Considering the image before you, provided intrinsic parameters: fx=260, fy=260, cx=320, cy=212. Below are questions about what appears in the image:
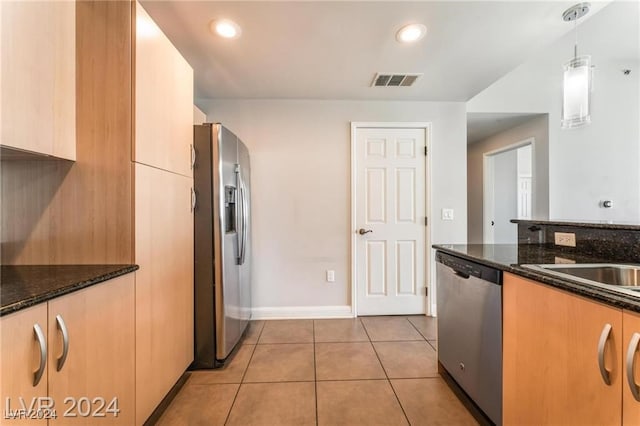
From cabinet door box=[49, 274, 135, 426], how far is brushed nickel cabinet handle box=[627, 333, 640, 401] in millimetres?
1741

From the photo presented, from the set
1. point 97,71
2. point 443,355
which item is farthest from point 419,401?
point 97,71

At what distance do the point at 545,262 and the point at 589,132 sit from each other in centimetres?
347

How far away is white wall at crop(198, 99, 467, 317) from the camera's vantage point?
2.88 m

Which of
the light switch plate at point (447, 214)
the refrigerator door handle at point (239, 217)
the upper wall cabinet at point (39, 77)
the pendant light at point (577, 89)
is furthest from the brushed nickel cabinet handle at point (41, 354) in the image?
the light switch plate at point (447, 214)

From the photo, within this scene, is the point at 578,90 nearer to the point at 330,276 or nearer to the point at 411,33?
the point at 411,33

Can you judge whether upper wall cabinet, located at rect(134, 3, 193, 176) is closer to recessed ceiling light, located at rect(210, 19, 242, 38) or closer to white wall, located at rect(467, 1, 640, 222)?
recessed ceiling light, located at rect(210, 19, 242, 38)

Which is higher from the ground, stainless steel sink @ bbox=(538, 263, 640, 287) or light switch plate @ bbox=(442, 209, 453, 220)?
light switch plate @ bbox=(442, 209, 453, 220)

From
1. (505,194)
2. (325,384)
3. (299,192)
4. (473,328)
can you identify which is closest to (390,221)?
(299,192)

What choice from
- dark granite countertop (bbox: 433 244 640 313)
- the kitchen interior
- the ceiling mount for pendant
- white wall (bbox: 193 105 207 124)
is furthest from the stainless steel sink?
white wall (bbox: 193 105 207 124)

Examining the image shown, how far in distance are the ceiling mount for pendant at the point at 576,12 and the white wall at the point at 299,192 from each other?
1.42 metres

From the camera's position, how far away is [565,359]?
93 cm

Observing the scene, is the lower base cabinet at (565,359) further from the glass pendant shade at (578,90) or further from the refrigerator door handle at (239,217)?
the refrigerator door handle at (239,217)

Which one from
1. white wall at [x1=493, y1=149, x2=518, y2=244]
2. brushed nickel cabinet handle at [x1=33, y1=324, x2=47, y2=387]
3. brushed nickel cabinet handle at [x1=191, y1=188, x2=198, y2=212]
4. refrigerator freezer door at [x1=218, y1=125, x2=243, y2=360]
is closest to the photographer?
brushed nickel cabinet handle at [x1=33, y1=324, x2=47, y2=387]

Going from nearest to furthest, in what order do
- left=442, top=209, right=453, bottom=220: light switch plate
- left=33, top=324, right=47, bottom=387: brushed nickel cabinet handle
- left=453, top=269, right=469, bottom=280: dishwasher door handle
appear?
left=33, top=324, right=47, bottom=387: brushed nickel cabinet handle, left=453, top=269, right=469, bottom=280: dishwasher door handle, left=442, top=209, right=453, bottom=220: light switch plate
